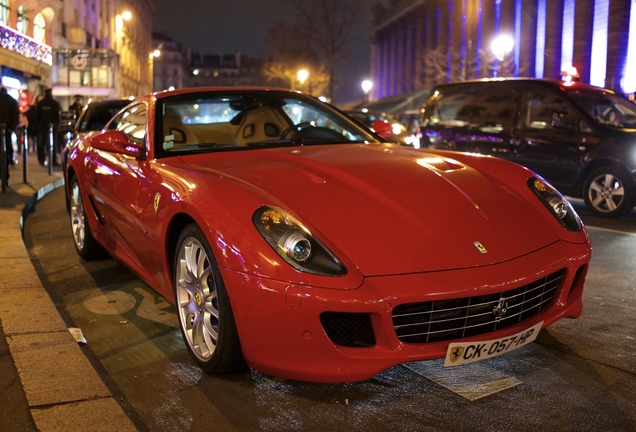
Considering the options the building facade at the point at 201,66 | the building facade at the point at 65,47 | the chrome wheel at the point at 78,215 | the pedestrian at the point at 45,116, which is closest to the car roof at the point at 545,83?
the chrome wheel at the point at 78,215

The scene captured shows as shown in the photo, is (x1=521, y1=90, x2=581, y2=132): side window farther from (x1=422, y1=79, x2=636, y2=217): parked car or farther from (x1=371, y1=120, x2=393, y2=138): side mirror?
(x1=371, y1=120, x2=393, y2=138): side mirror

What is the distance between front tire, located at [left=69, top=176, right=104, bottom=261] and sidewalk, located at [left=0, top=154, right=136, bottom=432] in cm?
67

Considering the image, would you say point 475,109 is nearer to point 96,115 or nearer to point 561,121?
point 561,121

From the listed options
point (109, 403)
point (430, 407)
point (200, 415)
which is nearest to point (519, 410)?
point (430, 407)

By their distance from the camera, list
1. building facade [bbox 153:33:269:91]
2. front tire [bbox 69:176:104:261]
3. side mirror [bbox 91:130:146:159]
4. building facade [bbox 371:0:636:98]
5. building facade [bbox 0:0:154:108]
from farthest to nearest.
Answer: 1. building facade [bbox 153:33:269:91]
2. building facade [bbox 371:0:636:98]
3. building facade [bbox 0:0:154:108]
4. front tire [bbox 69:176:104:261]
5. side mirror [bbox 91:130:146:159]

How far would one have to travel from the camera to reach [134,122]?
218 inches

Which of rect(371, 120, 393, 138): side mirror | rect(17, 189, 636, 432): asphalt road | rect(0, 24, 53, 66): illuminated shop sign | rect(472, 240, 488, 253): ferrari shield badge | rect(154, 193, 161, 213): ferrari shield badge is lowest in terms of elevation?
rect(17, 189, 636, 432): asphalt road

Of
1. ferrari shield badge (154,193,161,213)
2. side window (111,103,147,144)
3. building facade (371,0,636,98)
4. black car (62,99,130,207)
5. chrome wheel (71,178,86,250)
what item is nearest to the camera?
ferrari shield badge (154,193,161,213)

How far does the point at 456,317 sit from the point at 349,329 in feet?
1.45

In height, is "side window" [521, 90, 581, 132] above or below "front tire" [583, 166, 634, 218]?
above

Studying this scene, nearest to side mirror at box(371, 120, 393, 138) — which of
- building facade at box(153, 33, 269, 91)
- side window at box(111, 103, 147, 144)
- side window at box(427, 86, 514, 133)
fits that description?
side window at box(111, 103, 147, 144)

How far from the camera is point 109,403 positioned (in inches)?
126

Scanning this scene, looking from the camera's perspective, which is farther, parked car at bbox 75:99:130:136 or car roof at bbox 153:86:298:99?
parked car at bbox 75:99:130:136

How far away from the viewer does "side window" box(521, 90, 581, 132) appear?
10.3 metres
